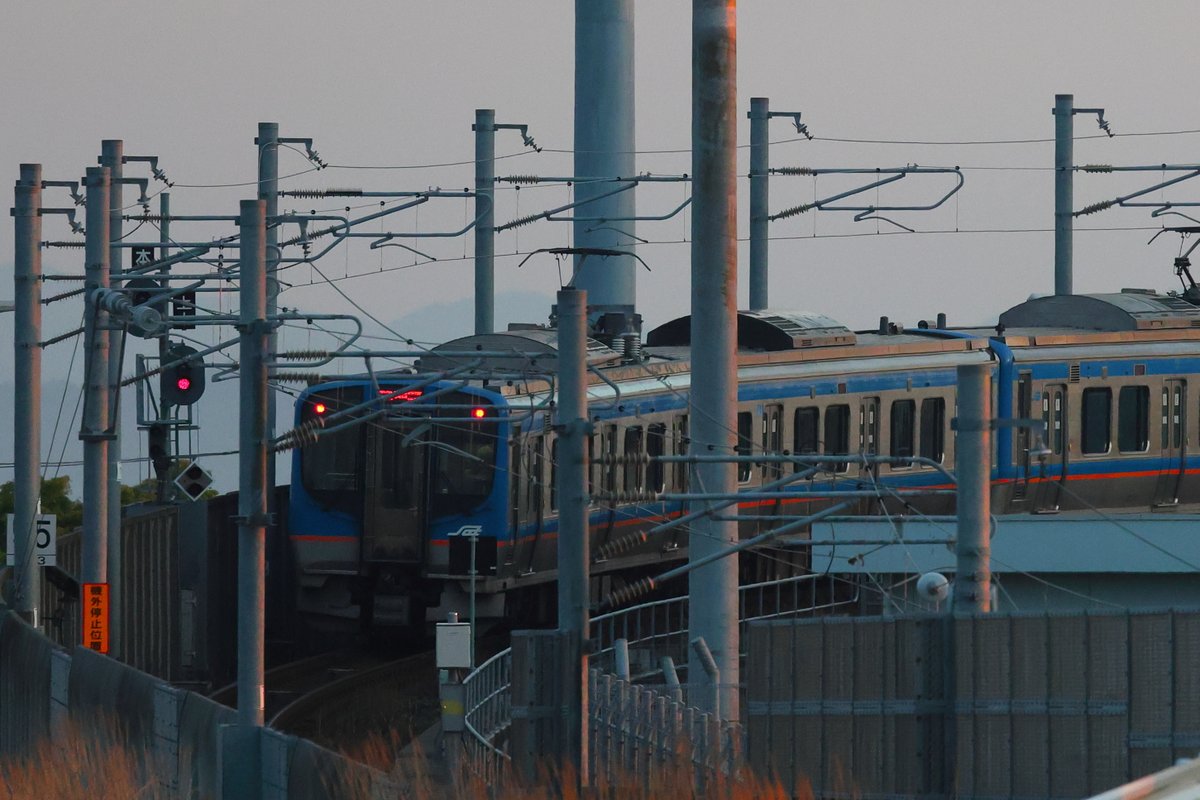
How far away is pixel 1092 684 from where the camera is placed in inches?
468

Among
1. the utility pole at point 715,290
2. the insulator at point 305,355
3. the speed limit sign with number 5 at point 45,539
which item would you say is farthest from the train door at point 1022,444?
the utility pole at point 715,290

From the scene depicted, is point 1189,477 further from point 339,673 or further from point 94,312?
point 94,312

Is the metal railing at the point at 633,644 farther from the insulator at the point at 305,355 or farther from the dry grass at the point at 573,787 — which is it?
the insulator at the point at 305,355

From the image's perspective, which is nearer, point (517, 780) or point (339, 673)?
point (517, 780)

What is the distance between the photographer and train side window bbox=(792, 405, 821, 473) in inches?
1056

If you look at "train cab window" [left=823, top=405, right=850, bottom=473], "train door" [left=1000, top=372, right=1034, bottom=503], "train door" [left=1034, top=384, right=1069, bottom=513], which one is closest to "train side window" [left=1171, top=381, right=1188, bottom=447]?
"train door" [left=1034, top=384, right=1069, bottom=513]

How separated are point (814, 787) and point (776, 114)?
27.5m

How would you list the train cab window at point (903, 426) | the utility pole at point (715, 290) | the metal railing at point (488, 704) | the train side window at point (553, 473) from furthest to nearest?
the train cab window at point (903, 426) < the train side window at point (553, 473) < the metal railing at point (488, 704) < the utility pole at point (715, 290)

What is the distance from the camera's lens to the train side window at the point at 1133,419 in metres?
29.4

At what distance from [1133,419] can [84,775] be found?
17.8 m

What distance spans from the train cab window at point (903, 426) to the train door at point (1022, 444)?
4.09 feet

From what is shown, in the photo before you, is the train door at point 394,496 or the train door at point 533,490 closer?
the train door at point 533,490

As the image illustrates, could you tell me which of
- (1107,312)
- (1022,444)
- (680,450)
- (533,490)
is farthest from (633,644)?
(1107,312)

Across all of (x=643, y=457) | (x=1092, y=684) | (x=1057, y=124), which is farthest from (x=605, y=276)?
(x=1092, y=684)
